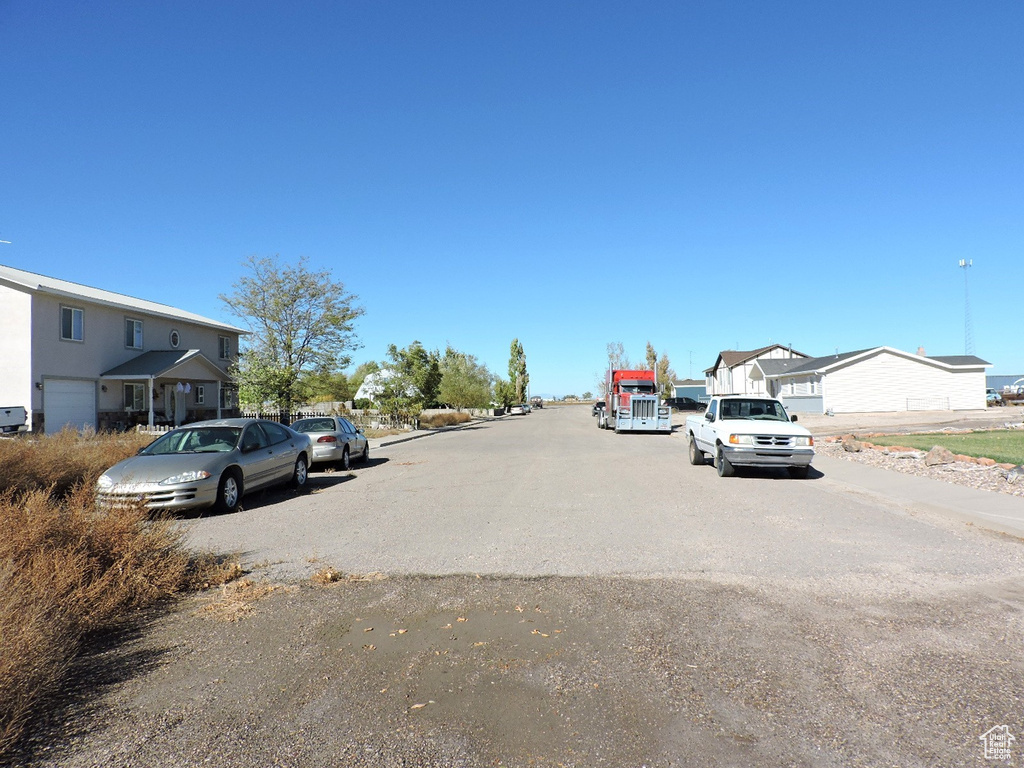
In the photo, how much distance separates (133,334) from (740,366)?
57501 mm

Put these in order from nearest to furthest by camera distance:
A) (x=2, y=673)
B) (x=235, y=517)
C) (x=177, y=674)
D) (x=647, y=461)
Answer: (x=2, y=673), (x=177, y=674), (x=235, y=517), (x=647, y=461)

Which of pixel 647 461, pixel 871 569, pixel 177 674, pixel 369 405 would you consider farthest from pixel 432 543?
pixel 369 405

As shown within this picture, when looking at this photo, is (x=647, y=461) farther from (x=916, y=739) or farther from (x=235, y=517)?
(x=916, y=739)

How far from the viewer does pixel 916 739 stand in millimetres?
3039

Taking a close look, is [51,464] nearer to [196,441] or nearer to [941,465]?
[196,441]

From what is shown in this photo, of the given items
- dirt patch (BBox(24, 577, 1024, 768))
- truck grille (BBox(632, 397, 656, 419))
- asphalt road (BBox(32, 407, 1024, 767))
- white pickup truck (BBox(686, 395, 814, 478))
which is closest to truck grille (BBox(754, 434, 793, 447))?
white pickup truck (BBox(686, 395, 814, 478))

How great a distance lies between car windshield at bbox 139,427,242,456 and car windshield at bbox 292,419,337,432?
5131 millimetres

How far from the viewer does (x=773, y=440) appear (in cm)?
1234

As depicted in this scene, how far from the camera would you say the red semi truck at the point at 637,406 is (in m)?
29.7

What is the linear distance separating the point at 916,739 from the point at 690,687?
1.13 meters

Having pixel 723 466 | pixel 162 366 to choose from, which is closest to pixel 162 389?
pixel 162 366

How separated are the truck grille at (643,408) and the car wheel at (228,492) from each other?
22.4m

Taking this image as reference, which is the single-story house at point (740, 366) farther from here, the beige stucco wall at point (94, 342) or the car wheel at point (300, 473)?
the car wheel at point (300, 473)

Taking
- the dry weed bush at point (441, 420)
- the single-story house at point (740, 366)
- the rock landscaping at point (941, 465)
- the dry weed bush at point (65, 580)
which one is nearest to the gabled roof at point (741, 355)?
the single-story house at point (740, 366)
